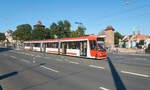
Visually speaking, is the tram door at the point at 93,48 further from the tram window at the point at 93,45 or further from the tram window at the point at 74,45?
the tram window at the point at 74,45

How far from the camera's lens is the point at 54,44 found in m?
24.9

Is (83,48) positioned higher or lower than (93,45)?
lower

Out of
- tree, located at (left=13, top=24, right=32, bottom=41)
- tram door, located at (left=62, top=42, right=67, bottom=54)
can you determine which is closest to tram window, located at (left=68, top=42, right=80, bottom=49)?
tram door, located at (left=62, top=42, right=67, bottom=54)

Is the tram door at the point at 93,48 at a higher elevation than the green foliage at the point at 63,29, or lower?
lower

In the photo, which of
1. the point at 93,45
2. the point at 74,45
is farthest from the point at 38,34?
the point at 93,45

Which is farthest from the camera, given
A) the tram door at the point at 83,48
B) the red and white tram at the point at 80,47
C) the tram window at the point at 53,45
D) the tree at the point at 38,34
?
the tree at the point at 38,34

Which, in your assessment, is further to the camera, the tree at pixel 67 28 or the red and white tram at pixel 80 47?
the tree at pixel 67 28

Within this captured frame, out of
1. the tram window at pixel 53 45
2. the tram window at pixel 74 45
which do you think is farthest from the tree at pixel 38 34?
the tram window at pixel 74 45

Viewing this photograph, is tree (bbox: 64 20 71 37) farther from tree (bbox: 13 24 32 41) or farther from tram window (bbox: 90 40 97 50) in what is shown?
tram window (bbox: 90 40 97 50)

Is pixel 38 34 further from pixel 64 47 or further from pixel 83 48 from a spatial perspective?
pixel 83 48

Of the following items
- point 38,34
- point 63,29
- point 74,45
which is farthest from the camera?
point 38,34

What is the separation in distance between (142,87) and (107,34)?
69.7m

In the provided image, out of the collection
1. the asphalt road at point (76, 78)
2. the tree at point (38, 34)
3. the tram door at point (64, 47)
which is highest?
the tree at point (38, 34)

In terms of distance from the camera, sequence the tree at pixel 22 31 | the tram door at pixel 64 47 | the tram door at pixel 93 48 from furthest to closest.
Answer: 1. the tree at pixel 22 31
2. the tram door at pixel 64 47
3. the tram door at pixel 93 48
